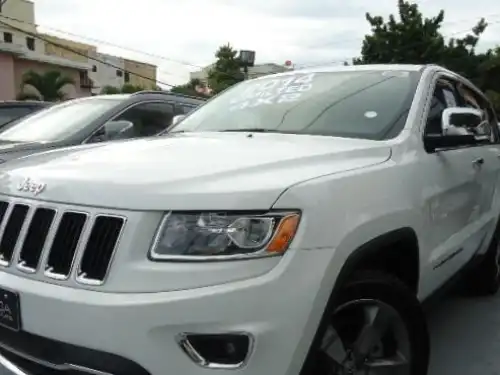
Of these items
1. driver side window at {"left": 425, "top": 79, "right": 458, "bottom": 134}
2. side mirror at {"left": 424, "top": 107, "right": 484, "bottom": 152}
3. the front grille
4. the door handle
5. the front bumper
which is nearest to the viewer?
the front bumper

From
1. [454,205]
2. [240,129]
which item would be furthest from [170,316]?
[454,205]

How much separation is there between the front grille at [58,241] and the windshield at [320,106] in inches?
56.6

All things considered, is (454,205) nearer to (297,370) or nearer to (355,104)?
(355,104)

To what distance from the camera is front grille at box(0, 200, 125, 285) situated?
6.63 ft

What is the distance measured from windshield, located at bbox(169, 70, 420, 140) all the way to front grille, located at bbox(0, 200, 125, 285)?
1438 millimetres

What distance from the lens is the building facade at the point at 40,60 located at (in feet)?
107

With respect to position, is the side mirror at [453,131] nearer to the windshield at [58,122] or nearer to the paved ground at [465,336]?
the paved ground at [465,336]

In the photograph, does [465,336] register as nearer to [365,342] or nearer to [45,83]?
[365,342]

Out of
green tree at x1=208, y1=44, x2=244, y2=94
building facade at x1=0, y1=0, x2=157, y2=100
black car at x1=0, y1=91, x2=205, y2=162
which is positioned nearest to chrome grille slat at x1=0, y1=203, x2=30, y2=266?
black car at x1=0, y1=91, x2=205, y2=162

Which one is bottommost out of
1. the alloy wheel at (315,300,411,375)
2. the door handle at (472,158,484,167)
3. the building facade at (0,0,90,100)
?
the alloy wheel at (315,300,411,375)

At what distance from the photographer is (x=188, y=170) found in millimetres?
2236

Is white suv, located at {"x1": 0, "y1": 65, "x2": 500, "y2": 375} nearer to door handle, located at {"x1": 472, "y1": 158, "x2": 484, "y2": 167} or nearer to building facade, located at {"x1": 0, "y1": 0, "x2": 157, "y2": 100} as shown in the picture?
door handle, located at {"x1": 472, "y1": 158, "x2": 484, "y2": 167}

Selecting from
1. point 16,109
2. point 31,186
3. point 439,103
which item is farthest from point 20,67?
point 31,186

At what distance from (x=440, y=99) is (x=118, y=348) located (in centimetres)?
247
